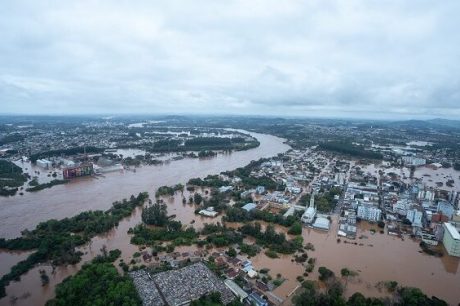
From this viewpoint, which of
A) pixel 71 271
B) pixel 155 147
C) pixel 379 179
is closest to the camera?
pixel 71 271

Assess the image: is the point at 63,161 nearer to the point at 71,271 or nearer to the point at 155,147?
the point at 155,147

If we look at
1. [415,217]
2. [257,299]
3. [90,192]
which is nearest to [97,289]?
[257,299]

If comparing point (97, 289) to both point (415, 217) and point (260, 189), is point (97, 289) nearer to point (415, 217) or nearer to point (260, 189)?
point (260, 189)

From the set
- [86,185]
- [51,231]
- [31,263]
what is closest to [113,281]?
[31,263]

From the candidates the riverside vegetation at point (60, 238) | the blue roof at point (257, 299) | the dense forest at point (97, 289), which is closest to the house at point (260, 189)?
the riverside vegetation at point (60, 238)

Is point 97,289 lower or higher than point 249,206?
higher

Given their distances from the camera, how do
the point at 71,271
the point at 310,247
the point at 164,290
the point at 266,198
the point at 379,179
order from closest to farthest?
the point at 164,290 < the point at 71,271 < the point at 310,247 < the point at 266,198 < the point at 379,179

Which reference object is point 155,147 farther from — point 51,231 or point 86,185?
point 51,231

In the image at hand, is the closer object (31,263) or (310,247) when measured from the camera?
(31,263)
